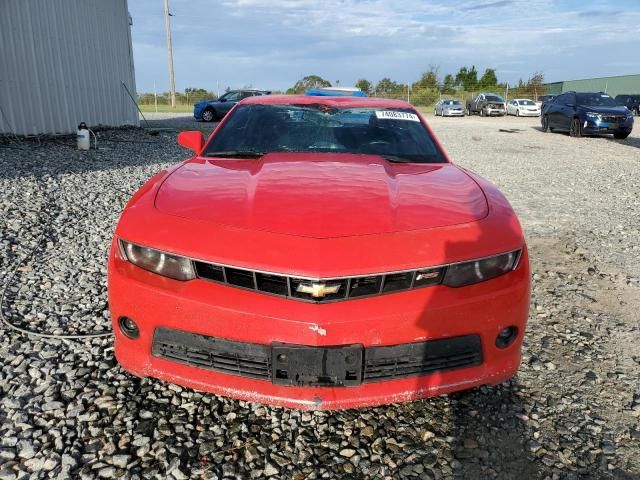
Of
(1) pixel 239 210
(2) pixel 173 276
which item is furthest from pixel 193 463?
(1) pixel 239 210

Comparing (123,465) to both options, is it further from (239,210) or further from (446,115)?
(446,115)

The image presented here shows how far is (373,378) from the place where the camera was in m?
1.80

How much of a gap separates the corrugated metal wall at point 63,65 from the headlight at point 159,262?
9769 mm

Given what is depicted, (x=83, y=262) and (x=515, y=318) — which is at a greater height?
(x=515, y=318)

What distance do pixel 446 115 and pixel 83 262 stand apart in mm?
31508

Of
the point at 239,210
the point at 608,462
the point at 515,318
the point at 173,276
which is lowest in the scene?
the point at 608,462

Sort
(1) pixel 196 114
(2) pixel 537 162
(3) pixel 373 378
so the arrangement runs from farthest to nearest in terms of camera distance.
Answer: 1. (1) pixel 196 114
2. (2) pixel 537 162
3. (3) pixel 373 378

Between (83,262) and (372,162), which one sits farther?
(83,262)

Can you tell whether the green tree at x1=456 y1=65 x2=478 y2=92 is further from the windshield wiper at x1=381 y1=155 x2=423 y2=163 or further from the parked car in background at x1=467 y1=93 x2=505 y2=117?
the windshield wiper at x1=381 y1=155 x2=423 y2=163

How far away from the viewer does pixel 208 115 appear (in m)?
21.4

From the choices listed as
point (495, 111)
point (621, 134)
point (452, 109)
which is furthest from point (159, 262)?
point (495, 111)

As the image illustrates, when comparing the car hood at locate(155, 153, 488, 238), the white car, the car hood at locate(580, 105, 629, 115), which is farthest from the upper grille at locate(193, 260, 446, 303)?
the white car

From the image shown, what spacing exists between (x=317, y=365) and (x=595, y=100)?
18.6 metres

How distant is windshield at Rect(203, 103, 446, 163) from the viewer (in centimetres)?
302
